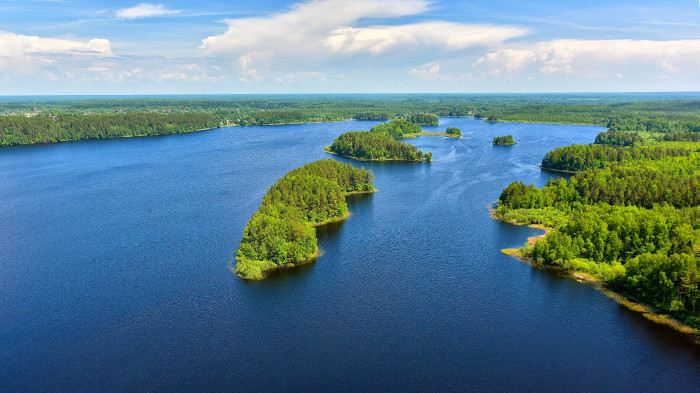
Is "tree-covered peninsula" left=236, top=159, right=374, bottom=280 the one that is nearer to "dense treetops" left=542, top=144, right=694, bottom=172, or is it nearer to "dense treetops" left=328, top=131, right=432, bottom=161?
"dense treetops" left=328, top=131, right=432, bottom=161

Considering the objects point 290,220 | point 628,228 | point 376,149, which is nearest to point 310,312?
point 290,220

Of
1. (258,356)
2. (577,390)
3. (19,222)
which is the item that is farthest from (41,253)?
(577,390)

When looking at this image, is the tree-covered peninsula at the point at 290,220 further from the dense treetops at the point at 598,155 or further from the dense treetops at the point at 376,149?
the dense treetops at the point at 598,155

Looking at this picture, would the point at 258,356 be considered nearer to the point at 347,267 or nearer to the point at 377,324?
the point at 377,324

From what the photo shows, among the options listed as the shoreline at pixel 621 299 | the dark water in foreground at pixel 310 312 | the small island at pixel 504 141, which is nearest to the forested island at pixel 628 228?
the shoreline at pixel 621 299

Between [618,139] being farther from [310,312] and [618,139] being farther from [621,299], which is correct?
[310,312]

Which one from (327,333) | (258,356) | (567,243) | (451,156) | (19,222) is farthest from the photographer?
(451,156)
